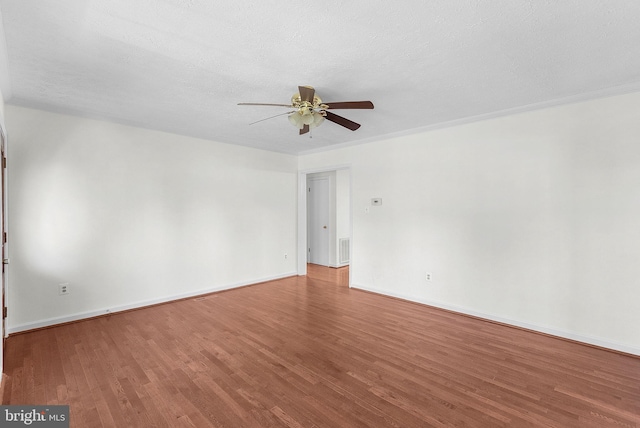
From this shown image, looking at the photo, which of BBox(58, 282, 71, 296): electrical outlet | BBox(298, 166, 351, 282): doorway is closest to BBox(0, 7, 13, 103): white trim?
BBox(58, 282, 71, 296): electrical outlet

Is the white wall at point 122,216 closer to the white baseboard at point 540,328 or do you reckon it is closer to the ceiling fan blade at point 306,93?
the ceiling fan blade at point 306,93

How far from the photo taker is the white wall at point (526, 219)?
2.82 meters

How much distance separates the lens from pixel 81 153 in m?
3.54

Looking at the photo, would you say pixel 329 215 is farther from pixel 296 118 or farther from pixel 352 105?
pixel 352 105

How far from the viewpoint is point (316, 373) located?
2412mm

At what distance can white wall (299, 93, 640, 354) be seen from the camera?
9.25ft

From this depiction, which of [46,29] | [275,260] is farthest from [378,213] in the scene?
[46,29]

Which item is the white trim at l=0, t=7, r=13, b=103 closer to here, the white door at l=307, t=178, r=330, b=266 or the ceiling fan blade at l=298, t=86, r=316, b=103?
the ceiling fan blade at l=298, t=86, r=316, b=103

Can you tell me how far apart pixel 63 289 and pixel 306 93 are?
3.68 metres

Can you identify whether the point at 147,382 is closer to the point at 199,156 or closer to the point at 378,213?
the point at 199,156

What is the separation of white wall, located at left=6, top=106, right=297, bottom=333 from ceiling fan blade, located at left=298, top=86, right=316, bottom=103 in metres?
2.80

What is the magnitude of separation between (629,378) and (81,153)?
6.00 meters

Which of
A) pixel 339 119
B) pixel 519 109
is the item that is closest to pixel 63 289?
pixel 339 119

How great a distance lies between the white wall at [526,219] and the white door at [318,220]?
2369mm
